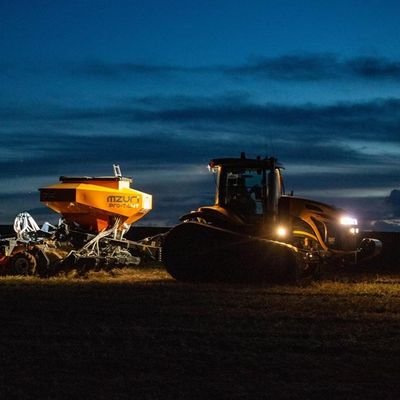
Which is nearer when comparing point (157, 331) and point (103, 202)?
point (157, 331)

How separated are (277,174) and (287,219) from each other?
1.00 meters

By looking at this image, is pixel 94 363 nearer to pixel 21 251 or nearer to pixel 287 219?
pixel 287 219

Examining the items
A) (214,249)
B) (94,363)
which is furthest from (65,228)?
(94,363)

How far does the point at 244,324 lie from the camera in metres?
12.8

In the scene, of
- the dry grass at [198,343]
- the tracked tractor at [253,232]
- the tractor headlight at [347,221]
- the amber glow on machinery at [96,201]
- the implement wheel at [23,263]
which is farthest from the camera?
the amber glow on machinery at [96,201]

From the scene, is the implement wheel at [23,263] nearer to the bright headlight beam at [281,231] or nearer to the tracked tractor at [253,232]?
the tracked tractor at [253,232]

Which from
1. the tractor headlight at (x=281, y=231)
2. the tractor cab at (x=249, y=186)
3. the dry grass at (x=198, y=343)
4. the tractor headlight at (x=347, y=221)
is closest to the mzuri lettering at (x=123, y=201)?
the tractor cab at (x=249, y=186)

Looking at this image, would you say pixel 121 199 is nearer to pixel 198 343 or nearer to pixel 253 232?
pixel 253 232

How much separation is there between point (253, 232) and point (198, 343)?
8.68m

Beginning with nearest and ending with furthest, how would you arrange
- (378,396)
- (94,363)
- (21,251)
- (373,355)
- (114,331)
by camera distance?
(378,396), (94,363), (373,355), (114,331), (21,251)

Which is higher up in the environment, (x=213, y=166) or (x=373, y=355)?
(x=213, y=166)

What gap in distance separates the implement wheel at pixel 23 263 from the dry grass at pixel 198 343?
2.83m

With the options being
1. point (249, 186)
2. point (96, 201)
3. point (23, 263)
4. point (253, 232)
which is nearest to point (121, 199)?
point (96, 201)

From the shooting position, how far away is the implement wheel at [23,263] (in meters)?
20.9
